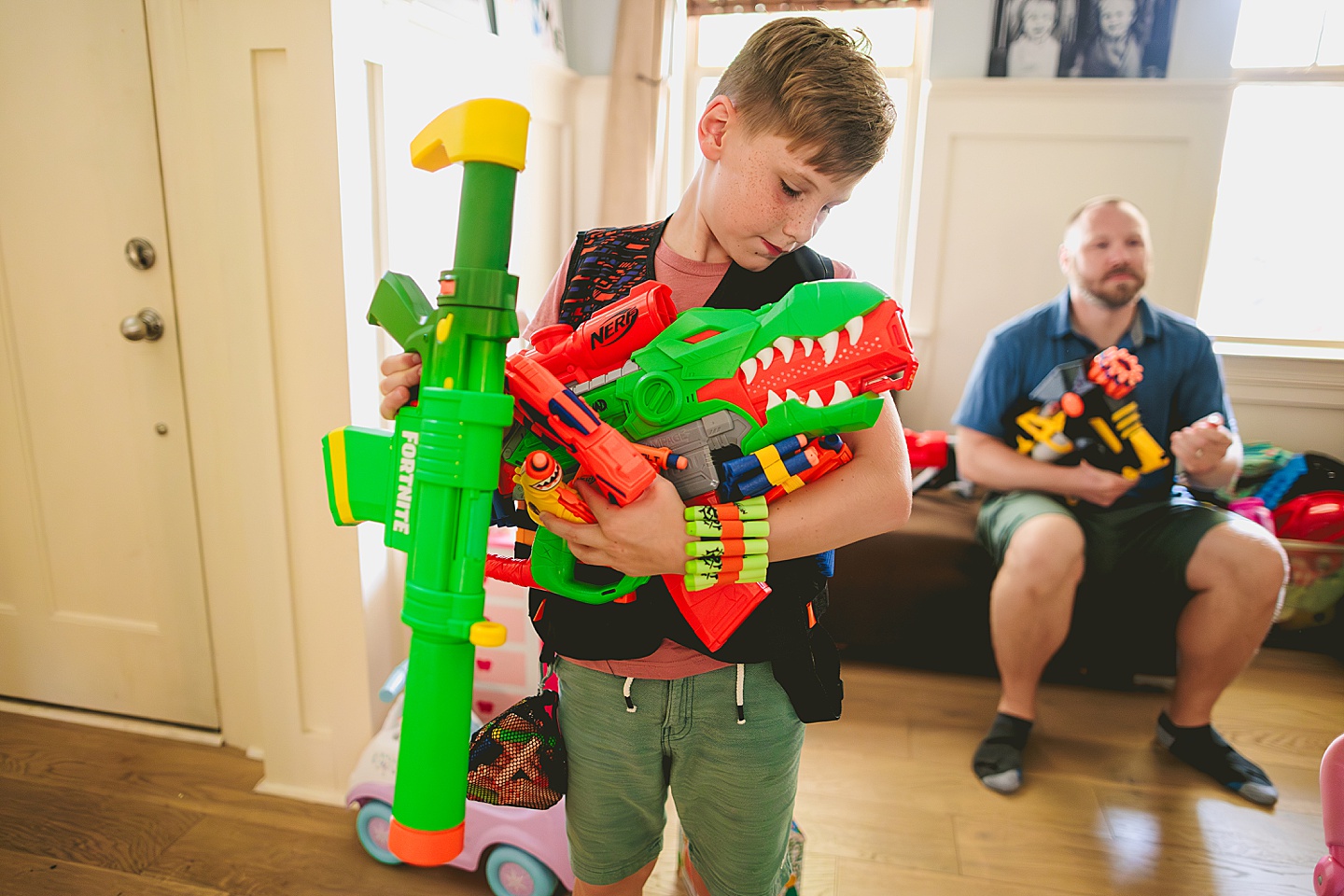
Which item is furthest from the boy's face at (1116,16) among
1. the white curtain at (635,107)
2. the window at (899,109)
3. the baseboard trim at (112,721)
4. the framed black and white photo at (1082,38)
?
the baseboard trim at (112,721)

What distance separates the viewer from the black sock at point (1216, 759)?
172cm

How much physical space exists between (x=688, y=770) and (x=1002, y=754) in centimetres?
123

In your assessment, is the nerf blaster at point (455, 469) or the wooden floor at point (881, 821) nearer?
the nerf blaster at point (455, 469)

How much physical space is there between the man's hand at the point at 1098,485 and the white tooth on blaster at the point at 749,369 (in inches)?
64.7

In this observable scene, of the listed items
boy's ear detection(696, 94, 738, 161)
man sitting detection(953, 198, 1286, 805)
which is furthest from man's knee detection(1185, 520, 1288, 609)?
boy's ear detection(696, 94, 738, 161)

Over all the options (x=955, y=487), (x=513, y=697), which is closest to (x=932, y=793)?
(x=513, y=697)

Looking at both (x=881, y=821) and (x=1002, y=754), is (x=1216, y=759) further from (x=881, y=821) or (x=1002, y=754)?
(x=881, y=821)

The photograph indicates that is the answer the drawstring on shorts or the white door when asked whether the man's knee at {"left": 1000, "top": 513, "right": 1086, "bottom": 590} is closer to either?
the drawstring on shorts

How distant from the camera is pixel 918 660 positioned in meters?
2.30

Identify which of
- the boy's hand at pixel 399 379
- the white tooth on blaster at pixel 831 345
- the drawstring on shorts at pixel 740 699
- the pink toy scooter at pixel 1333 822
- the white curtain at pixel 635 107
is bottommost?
the pink toy scooter at pixel 1333 822

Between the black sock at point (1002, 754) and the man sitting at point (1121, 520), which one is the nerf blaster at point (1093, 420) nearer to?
the man sitting at point (1121, 520)

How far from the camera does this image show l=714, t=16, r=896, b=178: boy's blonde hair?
0.68 metres

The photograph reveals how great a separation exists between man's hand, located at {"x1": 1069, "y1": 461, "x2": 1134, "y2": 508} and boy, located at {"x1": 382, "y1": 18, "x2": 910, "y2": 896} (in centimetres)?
140

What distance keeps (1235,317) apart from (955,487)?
1520 mm
